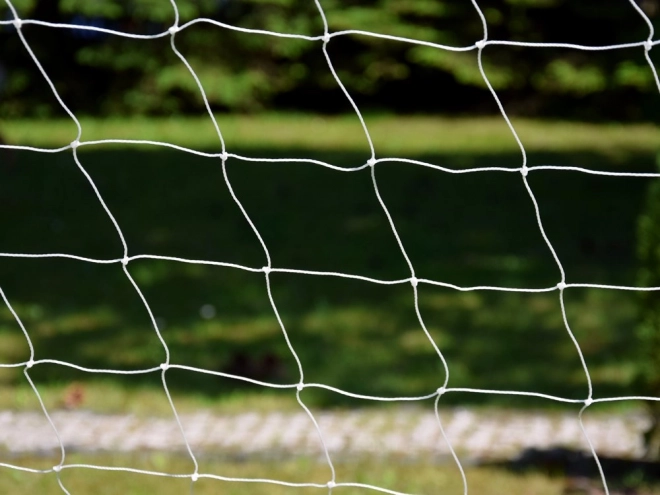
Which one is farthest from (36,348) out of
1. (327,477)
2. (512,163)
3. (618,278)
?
(512,163)

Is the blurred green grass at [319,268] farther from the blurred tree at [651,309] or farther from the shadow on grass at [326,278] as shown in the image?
the blurred tree at [651,309]

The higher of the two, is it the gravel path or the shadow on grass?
the gravel path

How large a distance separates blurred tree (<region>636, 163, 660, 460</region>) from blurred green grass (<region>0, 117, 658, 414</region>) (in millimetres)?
942

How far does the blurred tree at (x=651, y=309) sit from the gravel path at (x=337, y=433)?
46 cm

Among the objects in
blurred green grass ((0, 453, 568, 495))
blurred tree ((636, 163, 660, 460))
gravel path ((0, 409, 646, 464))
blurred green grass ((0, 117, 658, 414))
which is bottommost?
blurred green grass ((0, 117, 658, 414))

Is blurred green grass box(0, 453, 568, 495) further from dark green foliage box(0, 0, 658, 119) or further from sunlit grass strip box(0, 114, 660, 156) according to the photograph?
dark green foliage box(0, 0, 658, 119)

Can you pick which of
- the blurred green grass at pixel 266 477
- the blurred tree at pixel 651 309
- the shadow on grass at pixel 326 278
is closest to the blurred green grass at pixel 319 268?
the shadow on grass at pixel 326 278

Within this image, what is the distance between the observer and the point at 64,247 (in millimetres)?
6883

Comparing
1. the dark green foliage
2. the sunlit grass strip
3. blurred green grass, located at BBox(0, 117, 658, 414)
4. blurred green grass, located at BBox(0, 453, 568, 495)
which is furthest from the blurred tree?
the dark green foliage

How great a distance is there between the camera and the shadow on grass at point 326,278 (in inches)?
185

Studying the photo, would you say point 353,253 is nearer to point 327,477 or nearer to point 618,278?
point 618,278

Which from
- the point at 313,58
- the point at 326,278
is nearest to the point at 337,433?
the point at 326,278

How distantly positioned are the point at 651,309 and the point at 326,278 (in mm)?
3032

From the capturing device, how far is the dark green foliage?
1291 centimetres
